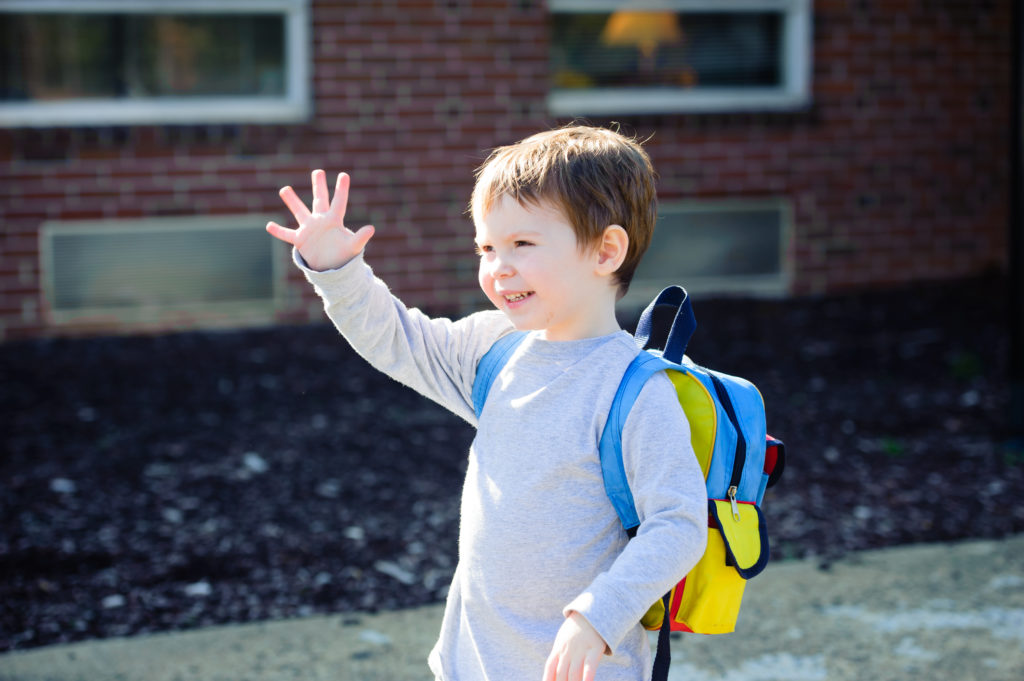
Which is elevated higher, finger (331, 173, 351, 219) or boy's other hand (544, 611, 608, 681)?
finger (331, 173, 351, 219)

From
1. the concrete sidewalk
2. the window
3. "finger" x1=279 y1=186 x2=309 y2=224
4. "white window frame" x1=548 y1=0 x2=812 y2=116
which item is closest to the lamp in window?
"white window frame" x1=548 y1=0 x2=812 y2=116

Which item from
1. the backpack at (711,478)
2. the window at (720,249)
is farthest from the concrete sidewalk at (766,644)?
the window at (720,249)

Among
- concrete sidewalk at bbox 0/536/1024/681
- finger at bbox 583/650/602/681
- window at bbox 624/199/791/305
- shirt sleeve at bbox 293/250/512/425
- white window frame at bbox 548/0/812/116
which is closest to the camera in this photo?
finger at bbox 583/650/602/681

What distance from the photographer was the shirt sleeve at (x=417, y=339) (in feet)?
7.33

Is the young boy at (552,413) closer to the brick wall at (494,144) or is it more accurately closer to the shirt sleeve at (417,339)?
the shirt sleeve at (417,339)

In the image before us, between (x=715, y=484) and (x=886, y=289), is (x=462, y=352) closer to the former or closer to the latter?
(x=715, y=484)

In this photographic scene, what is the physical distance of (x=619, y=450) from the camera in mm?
1978

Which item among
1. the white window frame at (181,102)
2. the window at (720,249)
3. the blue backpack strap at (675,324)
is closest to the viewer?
the blue backpack strap at (675,324)

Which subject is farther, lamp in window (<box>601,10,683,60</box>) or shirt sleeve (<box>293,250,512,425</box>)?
lamp in window (<box>601,10,683,60</box>)

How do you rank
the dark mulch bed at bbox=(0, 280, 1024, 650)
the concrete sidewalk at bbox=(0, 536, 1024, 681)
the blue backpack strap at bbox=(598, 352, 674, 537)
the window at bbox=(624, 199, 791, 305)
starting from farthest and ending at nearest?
1. the window at bbox=(624, 199, 791, 305)
2. the dark mulch bed at bbox=(0, 280, 1024, 650)
3. the concrete sidewalk at bbox=(0, 536, 1024, 681)
4. the blue backpack strap at bbox=(598, 352, 674, 537)

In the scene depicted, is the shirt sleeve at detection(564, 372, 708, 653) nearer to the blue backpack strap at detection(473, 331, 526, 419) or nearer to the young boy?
the young boy

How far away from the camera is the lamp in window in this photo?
8.45m

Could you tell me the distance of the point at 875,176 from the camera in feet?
28.9

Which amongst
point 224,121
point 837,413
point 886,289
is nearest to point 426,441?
point 837,413
